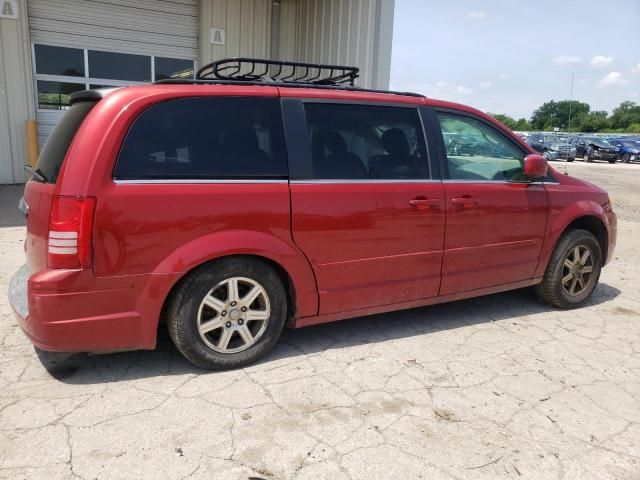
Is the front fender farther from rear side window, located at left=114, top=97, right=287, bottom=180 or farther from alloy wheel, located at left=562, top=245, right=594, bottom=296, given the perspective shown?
rear side window, located at left=114, top=97, right=287, bottom=180

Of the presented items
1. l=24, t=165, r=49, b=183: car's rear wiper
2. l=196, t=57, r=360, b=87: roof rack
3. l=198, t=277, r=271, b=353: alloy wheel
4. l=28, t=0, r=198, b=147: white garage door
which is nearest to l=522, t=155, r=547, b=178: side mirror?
l=196, t=57, r=360, b=87: roof rack

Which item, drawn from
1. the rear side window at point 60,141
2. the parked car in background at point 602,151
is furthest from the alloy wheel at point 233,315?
the parked car in background at point 602,151

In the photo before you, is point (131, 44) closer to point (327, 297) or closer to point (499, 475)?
point (327, 297)

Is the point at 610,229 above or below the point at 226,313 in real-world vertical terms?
above

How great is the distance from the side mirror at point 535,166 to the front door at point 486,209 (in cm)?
13

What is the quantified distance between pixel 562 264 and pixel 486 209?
1131 mm

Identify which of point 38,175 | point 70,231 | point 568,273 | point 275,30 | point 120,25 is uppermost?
point 275,30

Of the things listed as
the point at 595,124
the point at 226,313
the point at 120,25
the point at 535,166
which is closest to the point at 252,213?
the point at 226,313

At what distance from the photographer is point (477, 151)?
4.16 metres

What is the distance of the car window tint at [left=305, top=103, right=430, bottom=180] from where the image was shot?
3395 millimetres

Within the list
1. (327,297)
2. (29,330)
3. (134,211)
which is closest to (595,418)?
(327,297)

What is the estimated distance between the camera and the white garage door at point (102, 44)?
391 inches

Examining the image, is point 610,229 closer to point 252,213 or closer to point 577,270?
point 577,270

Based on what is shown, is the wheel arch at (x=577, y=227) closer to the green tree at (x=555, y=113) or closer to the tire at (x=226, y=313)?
the tire at (x=226, y=313)
